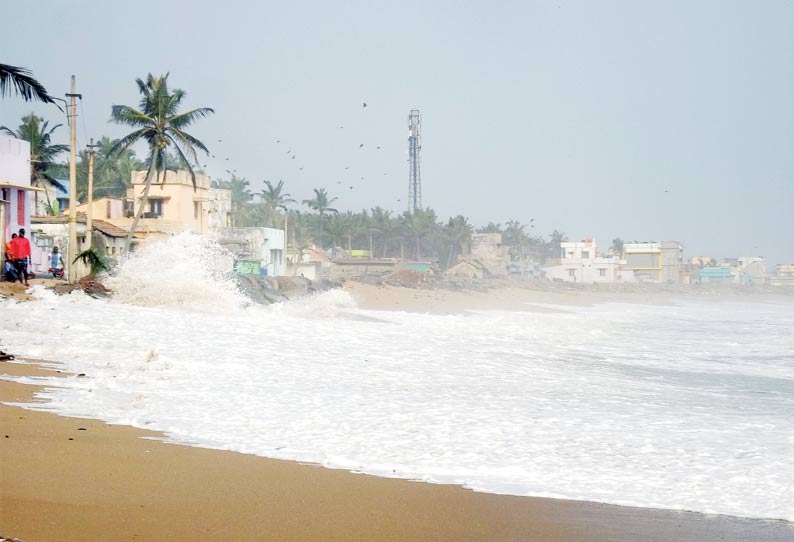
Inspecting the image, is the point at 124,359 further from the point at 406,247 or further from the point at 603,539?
the point at 406,247

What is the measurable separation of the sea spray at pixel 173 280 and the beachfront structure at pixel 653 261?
94776mm

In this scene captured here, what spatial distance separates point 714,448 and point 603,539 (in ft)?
11.4

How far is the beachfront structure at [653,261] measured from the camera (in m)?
113

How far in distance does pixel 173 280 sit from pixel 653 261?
101 m

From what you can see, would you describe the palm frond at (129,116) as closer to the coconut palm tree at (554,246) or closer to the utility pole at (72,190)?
the utility pole at (72,190)

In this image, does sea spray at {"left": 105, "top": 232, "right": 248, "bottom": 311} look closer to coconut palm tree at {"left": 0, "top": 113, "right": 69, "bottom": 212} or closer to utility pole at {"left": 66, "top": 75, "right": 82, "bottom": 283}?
utility pole at {"left": 66, "top": 75, "right": 82, "bottom": 283}

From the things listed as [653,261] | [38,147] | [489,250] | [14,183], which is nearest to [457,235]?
[489,250]

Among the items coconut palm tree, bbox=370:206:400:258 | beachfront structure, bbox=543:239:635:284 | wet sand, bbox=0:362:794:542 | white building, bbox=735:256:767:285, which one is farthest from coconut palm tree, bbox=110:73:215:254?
white building, bbox=735:256:767:285

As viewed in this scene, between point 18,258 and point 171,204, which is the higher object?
point 171,204

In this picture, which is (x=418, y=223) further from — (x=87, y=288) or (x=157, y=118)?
(x=87, y=288)

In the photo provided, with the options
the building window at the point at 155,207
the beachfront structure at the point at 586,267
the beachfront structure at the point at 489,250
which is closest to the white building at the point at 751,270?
the beachfront structure at the point at 586,267

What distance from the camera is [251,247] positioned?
5022 cm

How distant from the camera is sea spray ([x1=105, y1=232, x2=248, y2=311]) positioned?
20.5 m

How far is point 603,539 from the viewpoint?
5.03 meters
